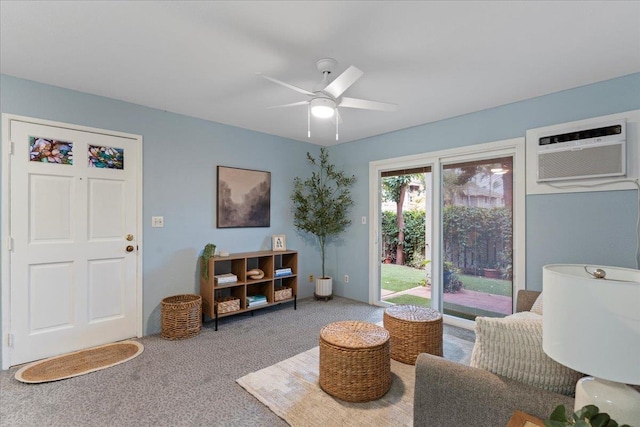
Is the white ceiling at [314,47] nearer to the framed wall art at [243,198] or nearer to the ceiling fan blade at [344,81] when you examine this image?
the ceiling fan blade at [344,81]

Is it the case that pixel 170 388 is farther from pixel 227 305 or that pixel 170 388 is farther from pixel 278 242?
pixel 278 242

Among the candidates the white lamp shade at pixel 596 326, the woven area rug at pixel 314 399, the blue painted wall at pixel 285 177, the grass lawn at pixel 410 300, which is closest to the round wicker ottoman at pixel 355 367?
the woven area rug at pixel 314 399

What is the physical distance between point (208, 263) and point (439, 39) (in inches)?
120

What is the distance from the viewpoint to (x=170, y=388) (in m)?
2.22

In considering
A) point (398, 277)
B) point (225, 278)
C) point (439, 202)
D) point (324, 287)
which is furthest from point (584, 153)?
point (225, 278)

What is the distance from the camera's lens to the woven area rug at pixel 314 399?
1891 mm

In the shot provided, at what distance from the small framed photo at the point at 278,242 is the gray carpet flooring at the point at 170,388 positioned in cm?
121

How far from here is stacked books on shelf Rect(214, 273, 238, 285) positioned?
3477mm

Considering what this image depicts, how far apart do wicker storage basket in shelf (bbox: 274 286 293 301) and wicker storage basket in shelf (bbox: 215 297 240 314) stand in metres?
0.56

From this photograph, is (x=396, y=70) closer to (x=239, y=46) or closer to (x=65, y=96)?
(x=239, y=46)

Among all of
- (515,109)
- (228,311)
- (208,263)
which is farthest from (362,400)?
(515,109)

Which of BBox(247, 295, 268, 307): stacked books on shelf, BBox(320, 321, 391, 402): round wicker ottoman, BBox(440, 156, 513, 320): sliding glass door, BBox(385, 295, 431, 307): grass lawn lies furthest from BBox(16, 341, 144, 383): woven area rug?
BBox(440, 156, 513, 320): sliding glass door

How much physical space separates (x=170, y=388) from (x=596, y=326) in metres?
2.52

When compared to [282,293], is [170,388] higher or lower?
lower
